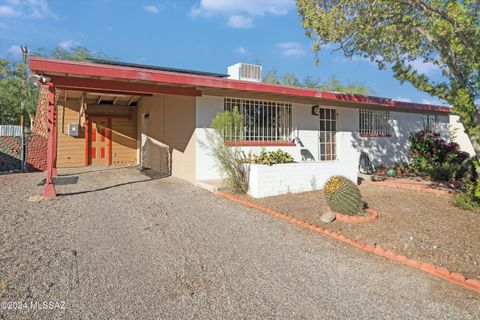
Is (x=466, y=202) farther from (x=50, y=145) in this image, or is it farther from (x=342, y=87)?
(x=342, y=87)

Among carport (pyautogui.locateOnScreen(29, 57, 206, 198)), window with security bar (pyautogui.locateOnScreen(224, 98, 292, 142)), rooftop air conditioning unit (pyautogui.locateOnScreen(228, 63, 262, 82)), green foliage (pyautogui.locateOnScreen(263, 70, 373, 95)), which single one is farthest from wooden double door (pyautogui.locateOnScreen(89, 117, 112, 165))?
green foliage (pyautogui.locateOnScreen(263, 70, 373, 95))

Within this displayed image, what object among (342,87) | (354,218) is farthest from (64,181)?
(342,87)

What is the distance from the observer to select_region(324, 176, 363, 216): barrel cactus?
5824 mm

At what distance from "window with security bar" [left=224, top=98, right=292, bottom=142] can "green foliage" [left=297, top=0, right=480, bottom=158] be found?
271cm

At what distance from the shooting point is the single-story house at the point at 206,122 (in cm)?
762

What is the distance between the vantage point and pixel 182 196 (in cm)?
779

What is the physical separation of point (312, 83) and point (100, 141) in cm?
2747

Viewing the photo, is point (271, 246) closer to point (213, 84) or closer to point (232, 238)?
point (232, 238)

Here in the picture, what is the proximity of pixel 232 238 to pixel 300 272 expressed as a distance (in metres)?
1.39

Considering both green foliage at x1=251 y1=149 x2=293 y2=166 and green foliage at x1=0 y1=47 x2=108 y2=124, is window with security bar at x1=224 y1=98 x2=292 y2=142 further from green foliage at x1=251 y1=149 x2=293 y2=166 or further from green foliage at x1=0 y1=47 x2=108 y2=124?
green foliage at x1=0 y1=47 x2=108 y2=124

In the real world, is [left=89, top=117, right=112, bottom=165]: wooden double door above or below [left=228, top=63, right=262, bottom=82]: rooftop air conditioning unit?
below

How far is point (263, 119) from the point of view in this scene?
34.4 ft

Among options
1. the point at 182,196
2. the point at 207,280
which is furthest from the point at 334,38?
the point at 207,280

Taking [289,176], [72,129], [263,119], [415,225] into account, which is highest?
[72,129]
